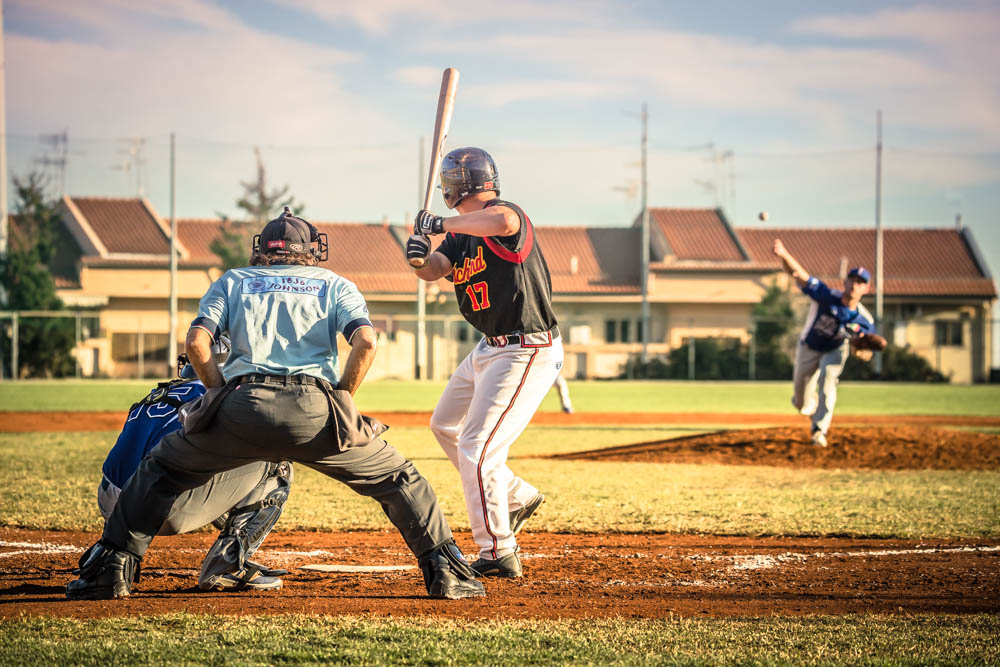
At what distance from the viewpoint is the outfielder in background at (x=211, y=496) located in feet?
16.7

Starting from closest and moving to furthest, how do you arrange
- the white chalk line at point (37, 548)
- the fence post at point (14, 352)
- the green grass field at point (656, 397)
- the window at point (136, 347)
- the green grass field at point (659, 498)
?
the white chalk line at point (37, 548) → the green grass field at point (659, 498) → the green grass field at point (656, 397) → the fence post at point (14, 352) → the window at point (136, 347)

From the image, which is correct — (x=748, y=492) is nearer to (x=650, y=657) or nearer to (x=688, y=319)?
(x=650, y=657)

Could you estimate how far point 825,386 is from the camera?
42.1 ft

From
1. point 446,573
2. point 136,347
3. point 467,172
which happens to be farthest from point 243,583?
point 136,347

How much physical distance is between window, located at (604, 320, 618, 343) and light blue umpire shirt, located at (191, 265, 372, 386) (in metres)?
43.0

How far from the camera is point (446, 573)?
16.0ft

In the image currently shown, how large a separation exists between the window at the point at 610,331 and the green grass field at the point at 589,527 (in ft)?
95.5

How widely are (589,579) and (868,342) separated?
318 inches

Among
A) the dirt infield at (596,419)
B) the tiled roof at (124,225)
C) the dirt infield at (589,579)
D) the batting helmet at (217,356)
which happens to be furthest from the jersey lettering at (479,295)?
the tiled roof at (124,225)

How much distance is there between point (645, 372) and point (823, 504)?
3333 centimetres

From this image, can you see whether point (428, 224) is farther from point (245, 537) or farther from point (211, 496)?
point (245, 537)

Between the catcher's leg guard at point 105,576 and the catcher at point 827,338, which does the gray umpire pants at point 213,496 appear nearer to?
the catcher's leg guard at point 105,576

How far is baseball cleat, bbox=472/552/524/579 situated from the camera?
5512mm

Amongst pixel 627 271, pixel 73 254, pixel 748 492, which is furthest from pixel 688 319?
pixel 748 492
